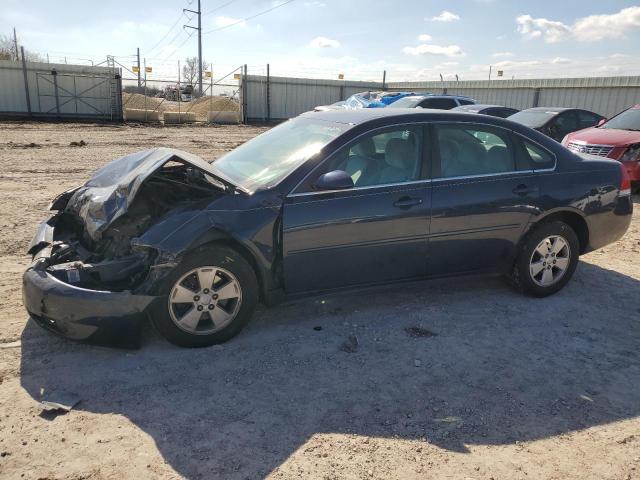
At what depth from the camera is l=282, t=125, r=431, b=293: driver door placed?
3.88m

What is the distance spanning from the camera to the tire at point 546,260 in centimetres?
478

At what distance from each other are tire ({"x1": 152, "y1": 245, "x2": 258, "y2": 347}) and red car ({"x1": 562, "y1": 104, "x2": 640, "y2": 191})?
810cm

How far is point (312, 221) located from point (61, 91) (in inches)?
1056

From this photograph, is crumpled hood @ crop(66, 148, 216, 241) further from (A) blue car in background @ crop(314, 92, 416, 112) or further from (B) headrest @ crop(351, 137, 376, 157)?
(A) blue car in background @ crop(314, 92, 416, 112)

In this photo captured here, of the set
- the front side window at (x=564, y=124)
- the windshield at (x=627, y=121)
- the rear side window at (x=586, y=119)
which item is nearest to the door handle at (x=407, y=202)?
the windshield at (x=627, y=121)

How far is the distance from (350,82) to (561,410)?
102ft

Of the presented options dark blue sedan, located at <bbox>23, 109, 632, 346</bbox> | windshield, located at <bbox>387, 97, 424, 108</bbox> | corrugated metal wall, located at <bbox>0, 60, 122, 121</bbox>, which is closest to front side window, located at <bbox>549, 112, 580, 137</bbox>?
windshield, located at <bbox>387, 97, 424, 108</bbox>

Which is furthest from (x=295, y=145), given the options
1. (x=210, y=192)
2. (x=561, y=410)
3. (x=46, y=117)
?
(x=46, y=117)

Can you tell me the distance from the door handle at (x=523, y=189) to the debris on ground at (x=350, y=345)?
201 cm

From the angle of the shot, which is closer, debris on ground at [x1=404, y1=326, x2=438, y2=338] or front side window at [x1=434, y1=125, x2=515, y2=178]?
debris on ground at [x1=404, y1=326, x2=438, y2=338]

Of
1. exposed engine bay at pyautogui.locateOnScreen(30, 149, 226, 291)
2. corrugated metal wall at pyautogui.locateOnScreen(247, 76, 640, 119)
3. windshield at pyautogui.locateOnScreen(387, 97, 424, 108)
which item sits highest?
corrugated metal wall at pyautogui.locateOnScreen(247, 76, 640, 119)

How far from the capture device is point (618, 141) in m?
9.81

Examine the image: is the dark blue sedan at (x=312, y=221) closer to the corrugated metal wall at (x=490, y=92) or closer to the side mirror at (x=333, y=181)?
the side mirror at (x=333, y=181)

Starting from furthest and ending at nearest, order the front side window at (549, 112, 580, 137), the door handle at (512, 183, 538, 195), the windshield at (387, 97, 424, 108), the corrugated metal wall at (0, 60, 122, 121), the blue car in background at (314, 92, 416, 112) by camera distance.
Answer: the corrugated metal wall at (0, 60, 122, 121) < the blue car in background at (314, 92, 416, 112) < the windshield at (387, 97, 424, 108) < the front side window at (549, 112, 580, 137) < the door handle at (512, 183, 538, 195)
